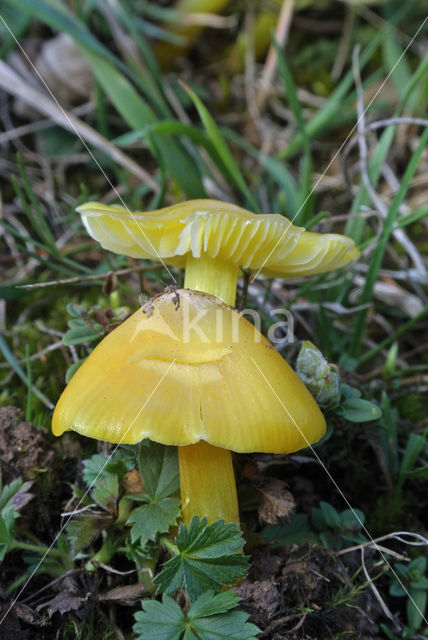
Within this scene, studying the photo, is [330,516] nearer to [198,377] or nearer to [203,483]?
[203,483]

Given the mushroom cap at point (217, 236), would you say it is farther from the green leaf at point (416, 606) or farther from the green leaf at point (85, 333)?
the green leaf at point (416, 606)

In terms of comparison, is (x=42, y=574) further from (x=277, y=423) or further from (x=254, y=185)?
(x=254, y=185)

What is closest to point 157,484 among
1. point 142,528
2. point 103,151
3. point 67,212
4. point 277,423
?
point 142,528

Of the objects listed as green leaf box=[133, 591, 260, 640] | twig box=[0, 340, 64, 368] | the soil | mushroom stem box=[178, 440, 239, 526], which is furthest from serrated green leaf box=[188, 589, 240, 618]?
twig box=[0, 340, 64, 368]

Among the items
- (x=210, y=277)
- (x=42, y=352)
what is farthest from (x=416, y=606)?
(x=42, y=352)

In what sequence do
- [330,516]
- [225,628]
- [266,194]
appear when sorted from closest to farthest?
1. [225,628]
2. [330,516]
3. [266,194]
